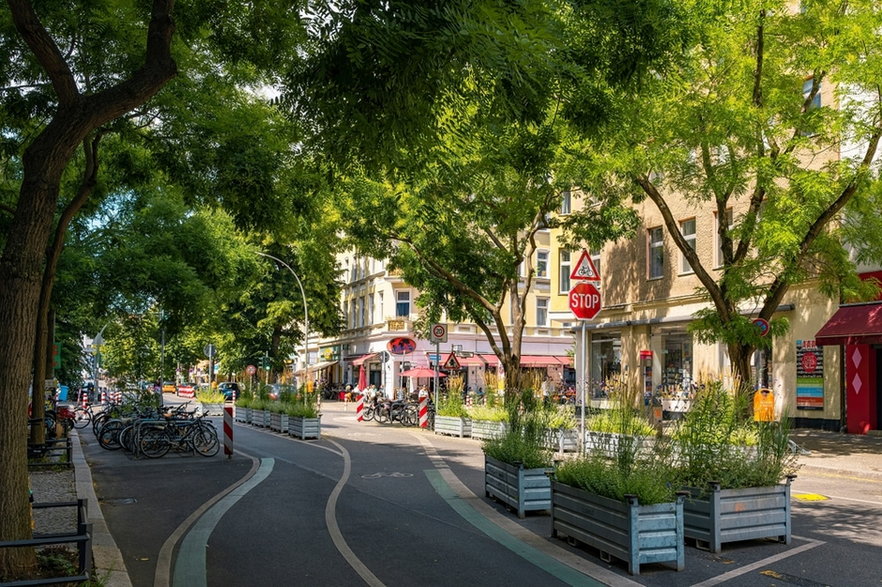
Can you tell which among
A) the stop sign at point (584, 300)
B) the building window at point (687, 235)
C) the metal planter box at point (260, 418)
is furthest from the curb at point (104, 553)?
the building window at point (687, 235)

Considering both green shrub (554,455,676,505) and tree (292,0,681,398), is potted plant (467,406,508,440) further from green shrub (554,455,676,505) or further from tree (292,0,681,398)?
green shrub (554,455,676,505)

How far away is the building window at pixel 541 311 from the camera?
58.7 m

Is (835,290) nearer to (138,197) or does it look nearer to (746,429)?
(746,429)

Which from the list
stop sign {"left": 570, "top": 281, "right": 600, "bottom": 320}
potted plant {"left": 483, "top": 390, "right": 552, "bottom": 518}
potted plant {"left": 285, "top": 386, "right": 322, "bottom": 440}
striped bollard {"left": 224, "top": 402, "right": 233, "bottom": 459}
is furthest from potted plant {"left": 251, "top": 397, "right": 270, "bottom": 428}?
potted plant {"left": 483, "top": 390, "right": 552, "bottom": 518}

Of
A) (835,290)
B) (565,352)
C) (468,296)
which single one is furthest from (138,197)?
(565,352)

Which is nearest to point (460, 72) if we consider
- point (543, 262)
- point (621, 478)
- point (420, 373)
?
point (621, 478)

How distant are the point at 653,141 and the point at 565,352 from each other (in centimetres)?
4381

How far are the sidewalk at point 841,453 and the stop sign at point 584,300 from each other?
4160mm

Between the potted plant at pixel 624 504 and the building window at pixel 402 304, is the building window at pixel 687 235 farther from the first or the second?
the building window at pixel 402 304

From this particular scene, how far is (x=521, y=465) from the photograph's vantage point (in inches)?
382

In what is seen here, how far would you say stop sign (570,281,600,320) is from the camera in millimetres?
13641

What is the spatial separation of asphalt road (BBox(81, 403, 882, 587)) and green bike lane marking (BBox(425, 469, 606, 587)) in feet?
0.06

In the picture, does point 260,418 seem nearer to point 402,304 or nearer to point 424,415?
point 424,415

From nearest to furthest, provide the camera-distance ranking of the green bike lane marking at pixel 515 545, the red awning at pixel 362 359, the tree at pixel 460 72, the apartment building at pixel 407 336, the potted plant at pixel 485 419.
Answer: the tree at pixel 460 72, the green bike lane marking at pixel 515 545, the potted plant at pixel 485 419, the apartment building at pixel 407 336, the red awning at pixel 362 359
